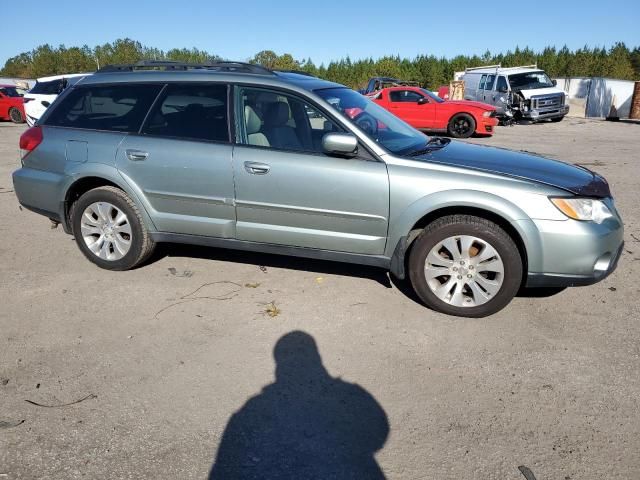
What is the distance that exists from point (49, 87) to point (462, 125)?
41.6 feet

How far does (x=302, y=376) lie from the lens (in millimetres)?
3121

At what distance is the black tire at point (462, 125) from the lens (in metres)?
15.7

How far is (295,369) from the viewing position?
320 cm

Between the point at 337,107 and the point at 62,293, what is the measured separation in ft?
8.81

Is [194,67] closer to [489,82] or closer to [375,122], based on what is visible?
[375,122]

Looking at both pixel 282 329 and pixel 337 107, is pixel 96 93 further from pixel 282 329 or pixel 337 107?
pixel 282 329

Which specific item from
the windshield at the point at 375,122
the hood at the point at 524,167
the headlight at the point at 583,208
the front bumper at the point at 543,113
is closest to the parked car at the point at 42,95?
the windshield at the point at 375,122

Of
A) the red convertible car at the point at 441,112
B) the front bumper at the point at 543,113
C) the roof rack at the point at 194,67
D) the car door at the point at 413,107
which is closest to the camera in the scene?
the roof rack at the point at 194,67

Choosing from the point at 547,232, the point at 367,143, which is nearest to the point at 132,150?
the point at 367,143

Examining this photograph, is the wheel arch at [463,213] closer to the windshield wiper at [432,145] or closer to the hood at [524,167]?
the hood at [524,167]

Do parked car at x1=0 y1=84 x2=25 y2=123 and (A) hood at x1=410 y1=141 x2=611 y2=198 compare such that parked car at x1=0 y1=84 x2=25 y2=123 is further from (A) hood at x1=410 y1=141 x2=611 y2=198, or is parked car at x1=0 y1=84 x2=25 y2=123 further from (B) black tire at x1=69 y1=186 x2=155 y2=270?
(A) hood at x1=410 y1=141 x2=611 y2=198

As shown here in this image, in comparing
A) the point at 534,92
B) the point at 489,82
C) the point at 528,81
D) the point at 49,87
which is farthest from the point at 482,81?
the point at 49,87

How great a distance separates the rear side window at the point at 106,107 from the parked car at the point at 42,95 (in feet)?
38.0

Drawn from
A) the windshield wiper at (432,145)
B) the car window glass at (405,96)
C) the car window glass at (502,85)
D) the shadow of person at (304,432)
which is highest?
the car window glass at (502,85)
